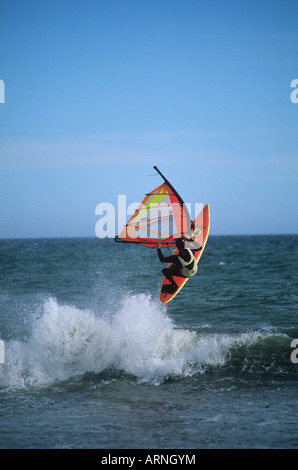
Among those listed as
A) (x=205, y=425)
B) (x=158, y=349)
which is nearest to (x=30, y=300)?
(x=158, y=349)

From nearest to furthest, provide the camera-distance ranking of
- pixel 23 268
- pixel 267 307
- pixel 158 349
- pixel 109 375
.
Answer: pixel 109 375 → pixel 158 349 → pixel 267 307 → pixel 23 268

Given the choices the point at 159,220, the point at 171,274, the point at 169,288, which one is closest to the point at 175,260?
the point at 171,274

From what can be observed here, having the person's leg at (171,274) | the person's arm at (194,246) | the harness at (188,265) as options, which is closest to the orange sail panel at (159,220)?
the person's arm at (194,246)

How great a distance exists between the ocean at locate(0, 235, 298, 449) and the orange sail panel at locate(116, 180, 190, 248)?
1.93 meters

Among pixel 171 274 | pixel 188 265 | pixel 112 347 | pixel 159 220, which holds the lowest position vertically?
pixel 112 347

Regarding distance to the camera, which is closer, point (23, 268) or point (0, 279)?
point (0, 279)

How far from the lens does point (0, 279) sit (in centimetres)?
1995

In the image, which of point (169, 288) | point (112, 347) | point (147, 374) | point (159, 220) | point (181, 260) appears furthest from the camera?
point (169, 288)

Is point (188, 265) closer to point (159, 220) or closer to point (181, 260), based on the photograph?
point (181, 260)

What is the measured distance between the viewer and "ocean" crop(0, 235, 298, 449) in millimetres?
6047

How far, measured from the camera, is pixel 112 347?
31.3 ft

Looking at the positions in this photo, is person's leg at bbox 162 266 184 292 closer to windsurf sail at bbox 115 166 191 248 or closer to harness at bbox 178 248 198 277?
harness at bbox 178 248 198 277
